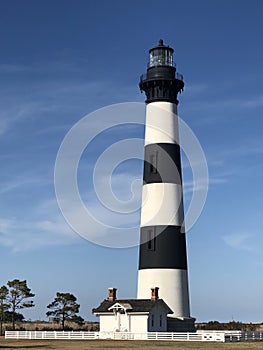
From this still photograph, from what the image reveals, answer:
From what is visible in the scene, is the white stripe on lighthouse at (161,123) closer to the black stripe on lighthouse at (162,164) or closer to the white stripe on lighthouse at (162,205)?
the black stripe on lighthouse at (162,164)

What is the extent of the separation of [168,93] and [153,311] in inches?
683

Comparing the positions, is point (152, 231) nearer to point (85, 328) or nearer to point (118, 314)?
point (118, 314)

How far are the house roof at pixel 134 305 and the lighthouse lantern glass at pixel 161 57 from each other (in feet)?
63.5

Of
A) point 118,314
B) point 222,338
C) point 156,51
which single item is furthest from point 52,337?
point 156,51

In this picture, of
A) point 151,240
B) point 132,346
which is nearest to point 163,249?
point 151,240

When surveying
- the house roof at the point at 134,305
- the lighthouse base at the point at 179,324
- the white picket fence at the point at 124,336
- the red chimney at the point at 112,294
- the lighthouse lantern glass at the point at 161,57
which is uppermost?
the lighthouse lantern glass at the point at 161,57

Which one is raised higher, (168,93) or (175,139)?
(168,93)

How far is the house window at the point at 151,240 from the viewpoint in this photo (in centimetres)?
4844

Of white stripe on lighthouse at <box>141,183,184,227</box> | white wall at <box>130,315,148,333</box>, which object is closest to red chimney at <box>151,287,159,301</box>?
white wall at <box>130,315,148,333</box>

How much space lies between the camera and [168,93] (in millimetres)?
51625

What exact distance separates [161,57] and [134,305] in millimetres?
20524

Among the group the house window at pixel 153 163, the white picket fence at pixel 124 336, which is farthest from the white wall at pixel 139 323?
the house window at pixel 153 163

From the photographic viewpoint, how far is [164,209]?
161 feet

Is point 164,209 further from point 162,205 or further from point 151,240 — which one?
point 151,240
